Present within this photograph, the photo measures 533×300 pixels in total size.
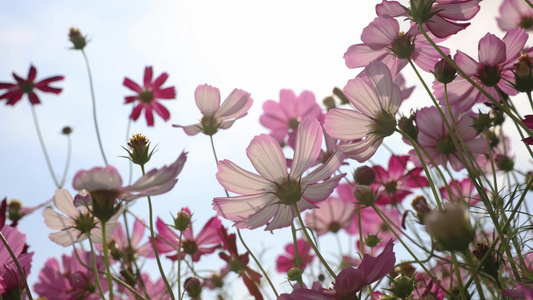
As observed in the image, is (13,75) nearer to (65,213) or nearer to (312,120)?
(65,213)

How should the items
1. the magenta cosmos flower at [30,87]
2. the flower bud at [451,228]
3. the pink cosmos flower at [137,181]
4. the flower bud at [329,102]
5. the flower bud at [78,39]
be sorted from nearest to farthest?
the flower bud at [451,228] < the pink cosmos flower at [137,181] < the flower bud at [329,102] < the flower bud at [78,39] < the magenta cosmos flower at [30,87]

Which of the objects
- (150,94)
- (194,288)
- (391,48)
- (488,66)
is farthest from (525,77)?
(150,94)

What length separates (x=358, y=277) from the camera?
40cm

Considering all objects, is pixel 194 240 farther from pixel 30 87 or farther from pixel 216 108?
pixel 30 87

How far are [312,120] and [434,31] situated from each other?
0.61ft

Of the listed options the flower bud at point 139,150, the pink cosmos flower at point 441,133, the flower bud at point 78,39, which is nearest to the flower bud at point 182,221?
the flower bud at point 139,150

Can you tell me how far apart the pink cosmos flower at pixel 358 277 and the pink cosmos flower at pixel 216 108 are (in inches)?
17.5

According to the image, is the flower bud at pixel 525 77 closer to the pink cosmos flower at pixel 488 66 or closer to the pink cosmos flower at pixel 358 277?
the pink cosmos flower at pixel 488 66

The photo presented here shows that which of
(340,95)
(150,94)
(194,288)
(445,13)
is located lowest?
(194,288)

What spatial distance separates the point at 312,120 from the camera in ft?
1.75

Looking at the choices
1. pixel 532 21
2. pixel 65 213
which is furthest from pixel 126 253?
pixel 532 21

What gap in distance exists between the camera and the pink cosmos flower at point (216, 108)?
0.82 meters

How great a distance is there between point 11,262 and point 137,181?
0.80ft

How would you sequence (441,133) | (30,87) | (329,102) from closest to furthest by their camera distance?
1. (441,133)
2. (329,102)
3. (30,87)
